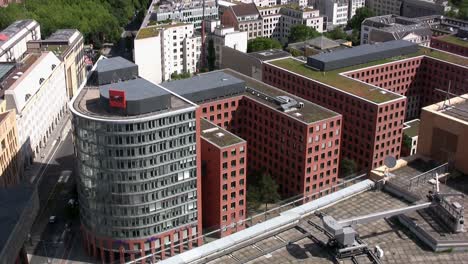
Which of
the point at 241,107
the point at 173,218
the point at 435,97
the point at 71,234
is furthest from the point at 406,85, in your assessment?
the point at 71,234

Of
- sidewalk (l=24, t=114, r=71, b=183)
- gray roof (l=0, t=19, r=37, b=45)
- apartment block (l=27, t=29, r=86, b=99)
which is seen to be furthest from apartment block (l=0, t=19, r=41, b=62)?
sidewalk (l=24, t=114, r=71, b=183)

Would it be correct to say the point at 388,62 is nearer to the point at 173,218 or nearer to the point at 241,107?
the point at 241,107

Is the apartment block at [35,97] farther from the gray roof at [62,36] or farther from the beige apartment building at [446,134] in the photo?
the beige apartment building at [446,134]

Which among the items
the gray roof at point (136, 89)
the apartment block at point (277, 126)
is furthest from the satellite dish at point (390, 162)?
the apartment block at point (277, 126)

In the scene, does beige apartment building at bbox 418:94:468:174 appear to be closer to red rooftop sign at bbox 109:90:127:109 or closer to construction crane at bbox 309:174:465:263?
construction crane at bbox 309:174:465:263

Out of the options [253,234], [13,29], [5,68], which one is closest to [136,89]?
[253,234]

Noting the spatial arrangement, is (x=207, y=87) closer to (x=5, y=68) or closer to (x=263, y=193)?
(x=263, y=193)
